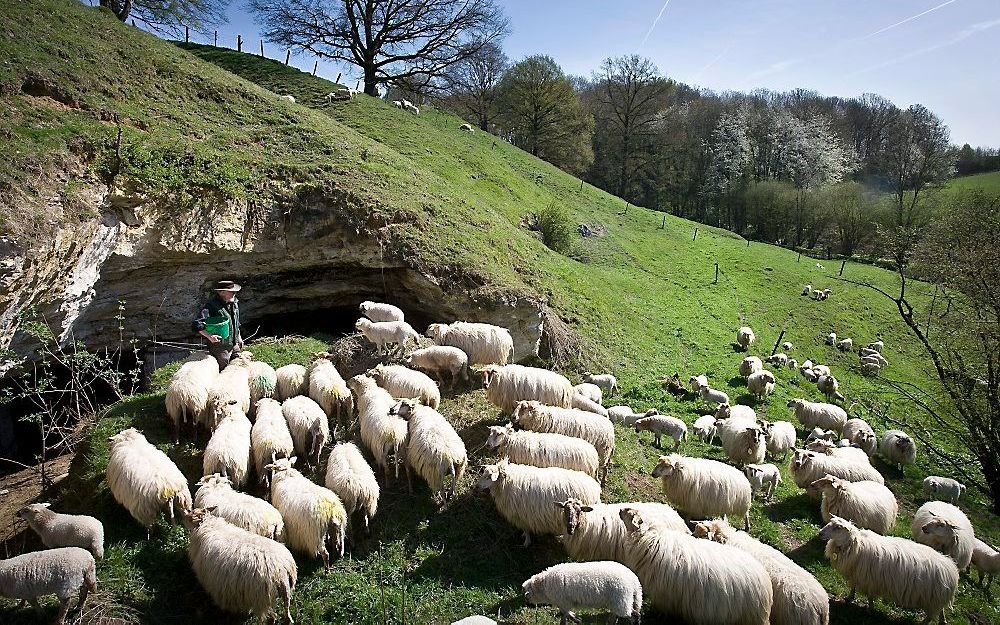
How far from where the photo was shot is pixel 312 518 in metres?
5.88

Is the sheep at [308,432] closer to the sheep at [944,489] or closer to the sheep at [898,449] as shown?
the sheep at [944,489]

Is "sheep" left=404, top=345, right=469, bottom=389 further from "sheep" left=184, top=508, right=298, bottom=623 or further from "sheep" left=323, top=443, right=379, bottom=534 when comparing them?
"sheep" left=184, top=508, right=298, bottom=623

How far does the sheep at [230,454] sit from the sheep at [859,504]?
8.52 meters

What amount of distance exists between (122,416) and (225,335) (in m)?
2.29

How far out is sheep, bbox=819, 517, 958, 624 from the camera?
6242mm

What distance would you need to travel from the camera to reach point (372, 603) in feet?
18.0

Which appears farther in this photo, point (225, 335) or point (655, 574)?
point (225, 335)

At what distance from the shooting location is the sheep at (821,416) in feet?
42.9

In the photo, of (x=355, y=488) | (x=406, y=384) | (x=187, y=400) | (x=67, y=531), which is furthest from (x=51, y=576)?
(x=406, y=384)

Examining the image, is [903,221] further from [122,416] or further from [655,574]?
[122,416]

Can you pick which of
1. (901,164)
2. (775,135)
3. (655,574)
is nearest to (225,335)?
(655,574)

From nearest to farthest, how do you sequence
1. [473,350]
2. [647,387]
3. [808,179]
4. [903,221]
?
[473,350], [647,387], [903,221], [808,179]

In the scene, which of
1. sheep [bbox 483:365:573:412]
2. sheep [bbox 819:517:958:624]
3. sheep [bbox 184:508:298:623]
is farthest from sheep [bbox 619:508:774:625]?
sheep [bbox 483:365:573:412]

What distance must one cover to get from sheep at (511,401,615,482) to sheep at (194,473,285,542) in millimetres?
3925
